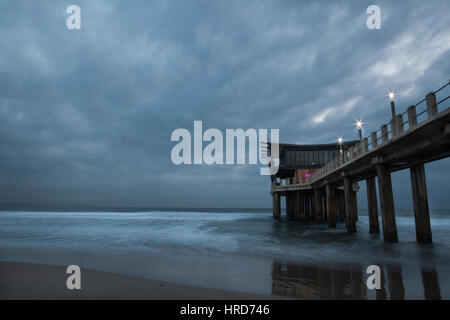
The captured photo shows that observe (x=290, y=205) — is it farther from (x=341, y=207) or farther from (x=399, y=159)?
(x=399, y=159)

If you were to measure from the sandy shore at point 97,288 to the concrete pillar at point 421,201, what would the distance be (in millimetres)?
11736

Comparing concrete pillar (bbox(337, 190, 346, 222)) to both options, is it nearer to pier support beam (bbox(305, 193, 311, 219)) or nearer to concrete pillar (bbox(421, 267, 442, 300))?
pier support beam (bbox(305, 193, 311, 219))

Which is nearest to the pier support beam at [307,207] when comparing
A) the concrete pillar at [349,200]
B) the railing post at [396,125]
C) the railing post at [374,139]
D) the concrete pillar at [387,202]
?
the concrete pillar at [349,200]

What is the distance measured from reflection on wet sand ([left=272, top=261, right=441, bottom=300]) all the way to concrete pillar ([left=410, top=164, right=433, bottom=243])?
5.65m

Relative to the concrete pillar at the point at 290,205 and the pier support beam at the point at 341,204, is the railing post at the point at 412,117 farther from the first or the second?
the concrete pillar at the point at 290,205

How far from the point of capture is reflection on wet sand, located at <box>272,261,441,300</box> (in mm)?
4988

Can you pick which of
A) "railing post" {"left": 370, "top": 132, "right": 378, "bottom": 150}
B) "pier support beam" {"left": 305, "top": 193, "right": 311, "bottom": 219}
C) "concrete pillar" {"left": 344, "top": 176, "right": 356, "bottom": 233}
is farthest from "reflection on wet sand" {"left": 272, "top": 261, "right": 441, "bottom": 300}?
"pier support beam" {"left": 305, "top": 193, "right": 311, "bottom": 219}

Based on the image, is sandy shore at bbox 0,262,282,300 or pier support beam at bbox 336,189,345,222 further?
pier support beam at bbox 336,189,345,222

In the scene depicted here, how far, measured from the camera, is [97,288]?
511cm

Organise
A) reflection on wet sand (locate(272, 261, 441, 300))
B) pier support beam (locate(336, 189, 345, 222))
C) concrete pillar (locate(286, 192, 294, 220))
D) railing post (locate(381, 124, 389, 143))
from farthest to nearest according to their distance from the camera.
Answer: concrete pillar (locate(286, 192, 294, 220)) < pier support beam (locate(336, 189, 345, 222)) < railing post (locate(381, 124, 389, 143)) < reflection on wet sand (locate(272, 261, 441, 300))

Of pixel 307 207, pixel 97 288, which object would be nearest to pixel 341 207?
pixel 307 207

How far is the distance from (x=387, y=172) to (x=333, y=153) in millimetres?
25480
